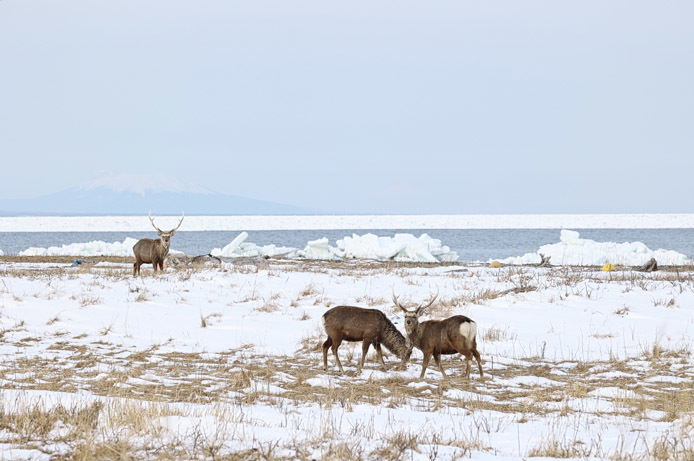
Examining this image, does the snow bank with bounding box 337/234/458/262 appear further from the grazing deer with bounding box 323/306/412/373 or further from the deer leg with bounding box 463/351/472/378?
the deer leg with bounding box 463/351/472/378

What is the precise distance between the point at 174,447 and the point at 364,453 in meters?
1.36

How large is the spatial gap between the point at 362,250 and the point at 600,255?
12.2m

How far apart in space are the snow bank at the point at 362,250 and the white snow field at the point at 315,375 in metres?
18.2

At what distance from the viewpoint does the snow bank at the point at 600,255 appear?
30.3 meters

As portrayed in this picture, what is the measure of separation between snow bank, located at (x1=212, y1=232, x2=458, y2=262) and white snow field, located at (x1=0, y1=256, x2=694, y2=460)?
18.2m

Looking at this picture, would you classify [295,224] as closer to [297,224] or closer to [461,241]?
[297,224]

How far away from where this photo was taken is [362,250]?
3559 cm

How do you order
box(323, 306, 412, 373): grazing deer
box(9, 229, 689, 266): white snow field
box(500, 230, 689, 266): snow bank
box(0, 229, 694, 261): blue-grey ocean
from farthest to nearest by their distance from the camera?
box(0, 229, 694, 261): blue-grey ocean < box(9, 229, 689, 266): white snow field < box(500, 230, 689, 266): snow bank < box(323, 306, 412, 373): grazing deer

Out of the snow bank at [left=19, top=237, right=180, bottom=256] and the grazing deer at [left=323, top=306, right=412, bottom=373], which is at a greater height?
the grazing deer at [left=323, top=306, right=412, bottom=373]

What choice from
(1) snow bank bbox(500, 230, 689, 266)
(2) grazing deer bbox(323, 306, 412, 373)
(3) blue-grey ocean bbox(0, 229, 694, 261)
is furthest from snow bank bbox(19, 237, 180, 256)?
(2) grazing deer bbox(323, 306, 412, 373)

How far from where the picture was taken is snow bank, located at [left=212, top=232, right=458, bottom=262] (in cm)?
3450

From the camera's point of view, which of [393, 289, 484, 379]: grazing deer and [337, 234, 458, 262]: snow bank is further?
[337, 234, 458, 262]: snow bank

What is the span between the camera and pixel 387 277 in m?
18.1

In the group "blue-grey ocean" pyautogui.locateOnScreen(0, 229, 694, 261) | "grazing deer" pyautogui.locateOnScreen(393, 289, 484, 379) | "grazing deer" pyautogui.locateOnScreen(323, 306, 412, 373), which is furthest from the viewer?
"blue-grey ocean" pyautogui.locateOnScreen(0, 229, 694, 261)
